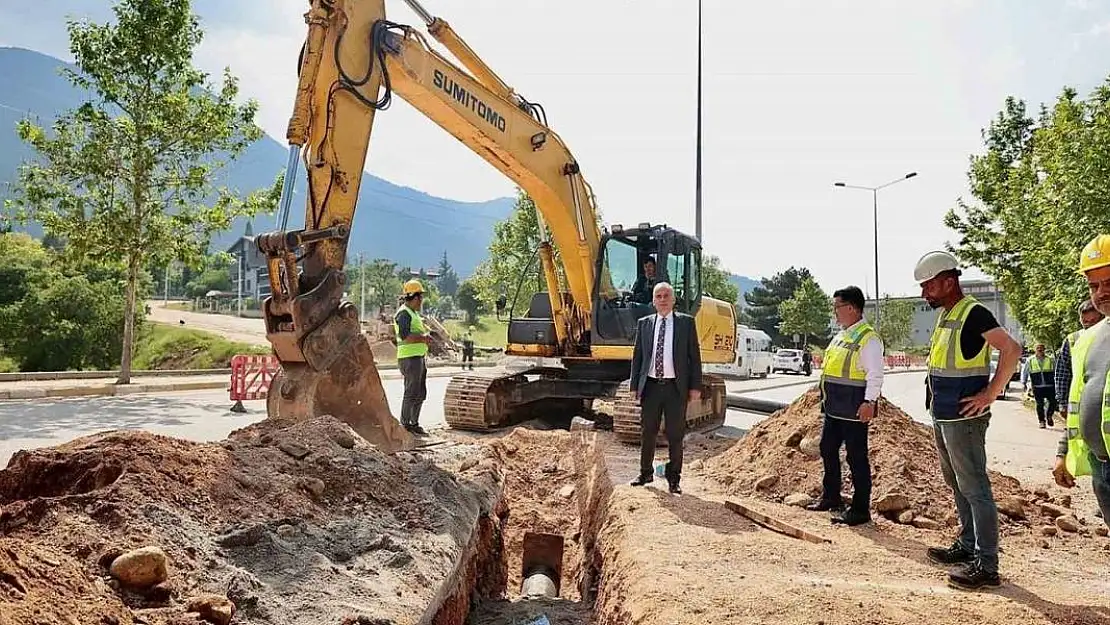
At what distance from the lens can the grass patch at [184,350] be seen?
31484 millimetres

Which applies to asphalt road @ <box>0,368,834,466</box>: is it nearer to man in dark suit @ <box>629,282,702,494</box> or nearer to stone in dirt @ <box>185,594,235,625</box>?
man in dark suit @ <box>629,282,702,494</box>

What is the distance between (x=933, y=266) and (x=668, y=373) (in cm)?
244

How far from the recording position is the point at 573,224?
10117 mm

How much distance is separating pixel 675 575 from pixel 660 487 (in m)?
2.69

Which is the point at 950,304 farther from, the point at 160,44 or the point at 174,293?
the point at 174,293

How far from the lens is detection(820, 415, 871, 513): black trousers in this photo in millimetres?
5523

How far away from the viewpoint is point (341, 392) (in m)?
5.80

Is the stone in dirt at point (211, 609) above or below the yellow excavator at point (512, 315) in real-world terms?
below

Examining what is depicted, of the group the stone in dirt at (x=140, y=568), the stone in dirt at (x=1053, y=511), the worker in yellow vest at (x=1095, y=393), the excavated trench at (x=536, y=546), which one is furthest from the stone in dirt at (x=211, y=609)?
the stone in dirt at (x=1053, y=511)

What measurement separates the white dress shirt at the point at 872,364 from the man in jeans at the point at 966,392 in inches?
44.6

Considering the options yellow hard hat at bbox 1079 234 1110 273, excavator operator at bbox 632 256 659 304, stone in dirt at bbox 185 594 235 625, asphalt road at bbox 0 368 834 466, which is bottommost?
asphalt road at bbox 0 368 834 466

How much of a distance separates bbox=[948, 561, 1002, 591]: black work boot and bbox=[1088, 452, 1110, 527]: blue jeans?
0.87 m

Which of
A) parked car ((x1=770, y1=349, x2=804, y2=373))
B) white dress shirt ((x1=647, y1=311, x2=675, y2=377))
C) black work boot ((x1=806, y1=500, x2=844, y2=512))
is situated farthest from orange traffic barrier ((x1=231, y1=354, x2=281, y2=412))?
parked car ((x1=770, y1=349, x2=804, y2=373))

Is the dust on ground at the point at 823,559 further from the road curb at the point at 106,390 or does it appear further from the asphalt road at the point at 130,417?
the road curb at the point at 106,390
